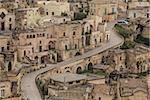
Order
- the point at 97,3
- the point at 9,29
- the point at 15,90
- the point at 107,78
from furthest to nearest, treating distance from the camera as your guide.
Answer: the point at 97,3 < the point at 9,29 < the point at 107,78 < the point at 15,90

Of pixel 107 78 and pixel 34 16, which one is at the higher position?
pixel 34 16

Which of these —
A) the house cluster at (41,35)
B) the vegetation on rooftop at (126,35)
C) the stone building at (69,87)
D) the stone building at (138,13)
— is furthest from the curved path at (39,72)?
the stone building at (138,13)

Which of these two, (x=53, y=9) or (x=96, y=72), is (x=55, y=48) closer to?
(x=96, y=72)

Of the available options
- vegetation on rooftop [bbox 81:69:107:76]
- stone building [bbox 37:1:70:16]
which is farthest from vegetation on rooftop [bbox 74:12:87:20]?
vegetation on rooftop [bbox 81:69:107:76]

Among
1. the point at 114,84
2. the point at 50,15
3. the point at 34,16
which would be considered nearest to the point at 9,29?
the point at 34,16

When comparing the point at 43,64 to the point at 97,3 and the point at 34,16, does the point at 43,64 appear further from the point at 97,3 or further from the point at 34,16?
the point at 97,3

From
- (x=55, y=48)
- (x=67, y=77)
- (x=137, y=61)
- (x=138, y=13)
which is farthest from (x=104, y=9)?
(x=67, y=77)

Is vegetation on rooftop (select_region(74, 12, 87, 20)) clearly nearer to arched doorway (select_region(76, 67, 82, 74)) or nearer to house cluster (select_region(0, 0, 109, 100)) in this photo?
house cluster (select_region(0, 0, 109, 100))

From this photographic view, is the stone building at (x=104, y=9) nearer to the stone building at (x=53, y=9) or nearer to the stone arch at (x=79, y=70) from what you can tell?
the stone building at (x=53, y=9)
